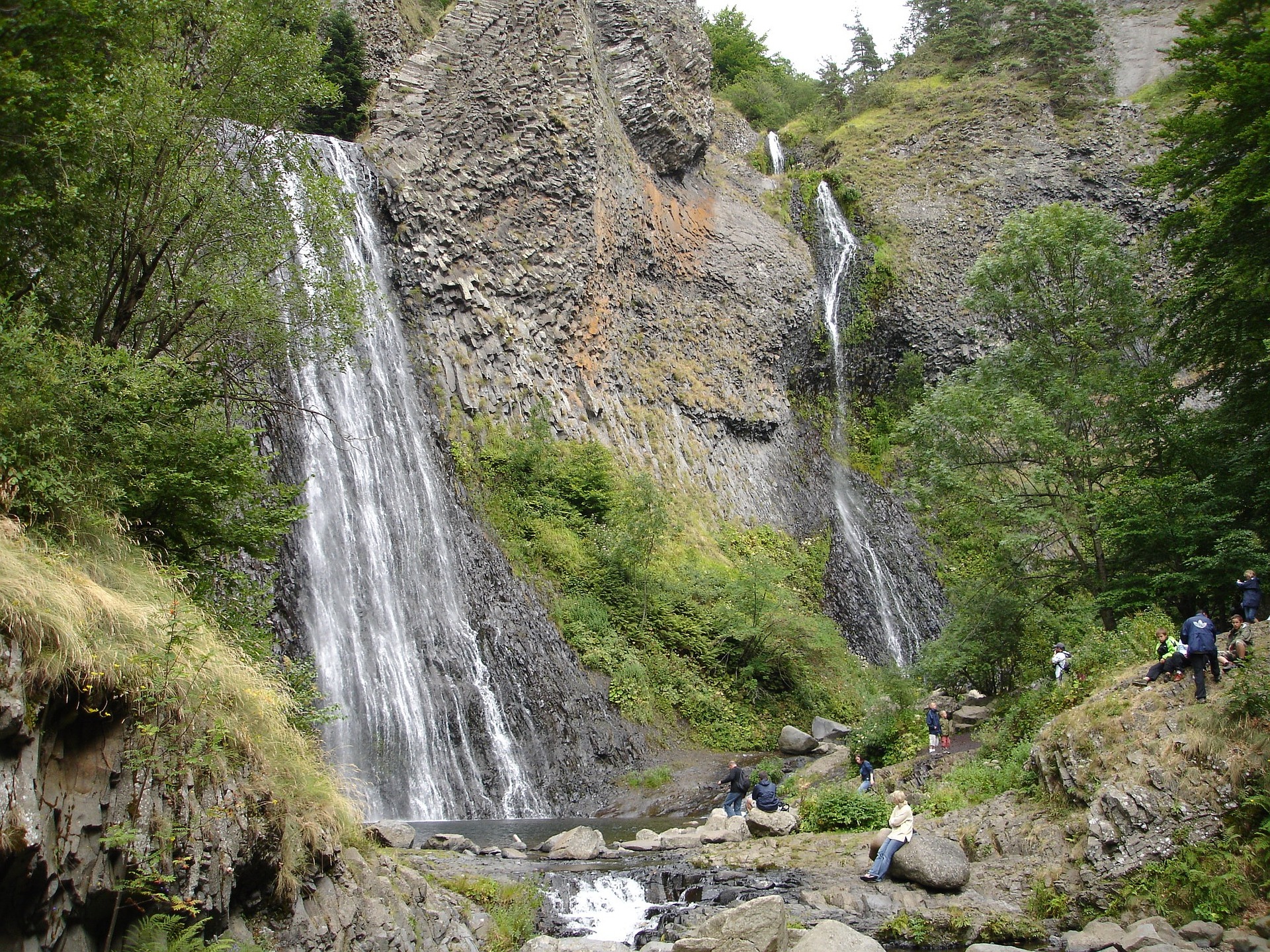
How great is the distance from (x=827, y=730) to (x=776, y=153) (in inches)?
1371

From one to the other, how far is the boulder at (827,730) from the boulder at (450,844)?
12.7 meters

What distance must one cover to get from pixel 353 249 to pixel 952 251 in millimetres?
29607

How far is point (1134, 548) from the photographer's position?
16.4 m

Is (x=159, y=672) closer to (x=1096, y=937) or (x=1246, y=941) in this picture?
(x=1096, y=937)

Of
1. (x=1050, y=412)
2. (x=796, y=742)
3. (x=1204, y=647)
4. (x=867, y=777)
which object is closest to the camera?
(x=1204, y=647)

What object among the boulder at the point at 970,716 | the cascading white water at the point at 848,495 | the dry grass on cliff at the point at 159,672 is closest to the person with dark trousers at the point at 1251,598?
the boulder at the point at 970,716

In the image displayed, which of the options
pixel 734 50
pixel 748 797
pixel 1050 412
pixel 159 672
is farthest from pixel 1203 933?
pixel 734 50

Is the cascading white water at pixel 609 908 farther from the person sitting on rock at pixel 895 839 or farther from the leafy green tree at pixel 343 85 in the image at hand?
the leafy green tree at pixel 343 85

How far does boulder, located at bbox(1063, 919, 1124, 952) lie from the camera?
8500mm

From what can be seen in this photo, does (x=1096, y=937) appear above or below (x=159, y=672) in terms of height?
below

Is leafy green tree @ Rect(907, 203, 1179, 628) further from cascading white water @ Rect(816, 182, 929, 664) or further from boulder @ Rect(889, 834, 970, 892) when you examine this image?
cascading white water @ Rect(816, 182, 929, 664)

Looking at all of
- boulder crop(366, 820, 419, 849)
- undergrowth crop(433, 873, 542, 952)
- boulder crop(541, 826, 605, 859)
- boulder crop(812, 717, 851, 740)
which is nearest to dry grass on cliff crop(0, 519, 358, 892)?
undergrowth crop(433, 873, 542, 952)

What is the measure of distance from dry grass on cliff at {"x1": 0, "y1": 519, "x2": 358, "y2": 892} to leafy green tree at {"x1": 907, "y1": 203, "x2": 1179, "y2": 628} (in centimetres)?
1466

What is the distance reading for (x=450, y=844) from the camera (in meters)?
12.9
